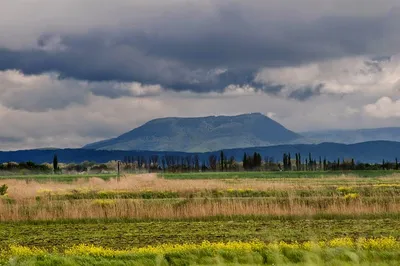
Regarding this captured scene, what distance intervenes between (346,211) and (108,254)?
21.5 metres

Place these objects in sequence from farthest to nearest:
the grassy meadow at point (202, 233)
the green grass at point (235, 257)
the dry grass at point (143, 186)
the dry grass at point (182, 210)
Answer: the dry grass at point (143, 186)
the dry grass at point (182, 210)
the grassy meadow at point (202, 233)
the green grass at point (235, 257)

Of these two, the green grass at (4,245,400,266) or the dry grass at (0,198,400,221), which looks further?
the dry grass at (0,198,400,221)

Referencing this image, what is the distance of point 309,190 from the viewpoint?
5831cm

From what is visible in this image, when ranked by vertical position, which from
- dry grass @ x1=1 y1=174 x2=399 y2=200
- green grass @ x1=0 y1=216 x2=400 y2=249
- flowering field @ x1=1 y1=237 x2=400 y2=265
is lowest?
green grass @ x1=0 y1=216 x2=400 y2=249

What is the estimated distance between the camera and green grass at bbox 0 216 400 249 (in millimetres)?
28969

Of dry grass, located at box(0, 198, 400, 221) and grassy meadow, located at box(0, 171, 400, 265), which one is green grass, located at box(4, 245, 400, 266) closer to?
grassy meadow, located at box(0, 171, 400, 265)

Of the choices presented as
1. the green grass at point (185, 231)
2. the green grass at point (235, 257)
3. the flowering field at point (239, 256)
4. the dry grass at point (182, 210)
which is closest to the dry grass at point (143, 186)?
the dry grass at point (182, 210)

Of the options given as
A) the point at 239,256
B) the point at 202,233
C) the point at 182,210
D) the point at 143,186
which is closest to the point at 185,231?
the point at 202,233

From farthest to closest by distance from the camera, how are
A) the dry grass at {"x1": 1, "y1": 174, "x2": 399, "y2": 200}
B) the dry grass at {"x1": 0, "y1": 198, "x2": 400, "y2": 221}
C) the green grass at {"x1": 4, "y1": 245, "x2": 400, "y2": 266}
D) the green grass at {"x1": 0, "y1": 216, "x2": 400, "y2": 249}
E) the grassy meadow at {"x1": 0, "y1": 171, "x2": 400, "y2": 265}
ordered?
the dry grass at {"x1": 1, "y1": 174, "x2": 399, "y2": 200}, the dry grass at {"x1": 0, "y1": 198, "x2": 400, "y2": 221}, the green grass at {"x1": 0, "y1": 216, "x2": 400, "y2": 249}, the grassy meadow at {"x1": 0, "y1": 171, "x2": 400, "y2": 265}, the green grass at {"x1": 4, "y1": 245, "x2": 400, "y2": 266}

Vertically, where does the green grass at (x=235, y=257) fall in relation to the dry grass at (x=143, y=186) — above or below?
below

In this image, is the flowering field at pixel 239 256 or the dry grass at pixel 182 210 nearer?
the flowering field at pixel 239 256

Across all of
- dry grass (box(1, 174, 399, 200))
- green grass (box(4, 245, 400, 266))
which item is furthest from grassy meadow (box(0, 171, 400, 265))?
dry grass (box(1, 174, 399, 200))

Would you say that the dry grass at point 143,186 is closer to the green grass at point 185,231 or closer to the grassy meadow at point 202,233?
the grassy meadow at point 202,233

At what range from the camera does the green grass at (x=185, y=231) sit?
29.0 meters
